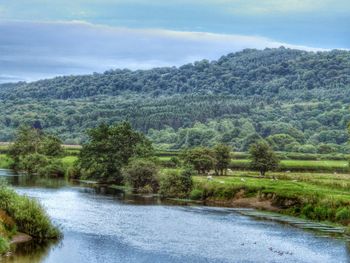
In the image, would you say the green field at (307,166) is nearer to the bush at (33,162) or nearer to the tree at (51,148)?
the bush at (33,162)

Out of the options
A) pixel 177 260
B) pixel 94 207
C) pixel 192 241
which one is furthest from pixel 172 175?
pixel 177 260

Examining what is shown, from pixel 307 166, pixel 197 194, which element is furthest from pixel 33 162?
pixel 197 194

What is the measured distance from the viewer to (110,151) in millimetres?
143000

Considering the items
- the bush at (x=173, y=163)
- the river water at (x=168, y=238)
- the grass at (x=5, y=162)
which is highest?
the bush at (x=173, y=163)

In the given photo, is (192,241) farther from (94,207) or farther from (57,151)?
(57,151)

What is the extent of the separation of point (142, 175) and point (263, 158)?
23366 millimetres

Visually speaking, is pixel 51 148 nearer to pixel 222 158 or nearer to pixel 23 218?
pixel 222 158

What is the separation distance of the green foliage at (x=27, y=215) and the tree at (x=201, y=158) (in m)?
69.1

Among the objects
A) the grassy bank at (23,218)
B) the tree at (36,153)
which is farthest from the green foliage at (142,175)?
the grassy bank at (23,218)

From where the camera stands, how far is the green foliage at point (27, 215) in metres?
63.7

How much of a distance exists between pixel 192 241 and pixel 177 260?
974cm

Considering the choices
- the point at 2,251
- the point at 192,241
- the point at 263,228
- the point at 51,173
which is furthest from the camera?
the point at 51,173

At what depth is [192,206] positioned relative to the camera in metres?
98.1

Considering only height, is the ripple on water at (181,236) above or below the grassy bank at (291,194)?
below
